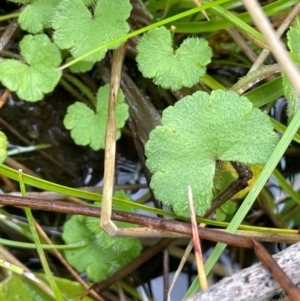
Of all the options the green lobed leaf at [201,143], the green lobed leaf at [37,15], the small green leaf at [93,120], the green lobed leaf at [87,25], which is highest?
the green lobed leaf at [37,15]

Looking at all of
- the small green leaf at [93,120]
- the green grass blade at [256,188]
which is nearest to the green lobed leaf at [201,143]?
the green grass blade at [256,188]

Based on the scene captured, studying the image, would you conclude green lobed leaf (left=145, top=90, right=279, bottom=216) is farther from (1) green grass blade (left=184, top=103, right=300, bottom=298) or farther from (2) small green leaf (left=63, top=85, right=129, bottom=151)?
(2) small green leaf (left=63, top=85, right=129, bottom=151)

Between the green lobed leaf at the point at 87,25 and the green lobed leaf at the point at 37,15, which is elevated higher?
the green lobed leaf at the point at 37,15

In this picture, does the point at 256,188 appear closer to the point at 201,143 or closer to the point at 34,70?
the point at 201,143

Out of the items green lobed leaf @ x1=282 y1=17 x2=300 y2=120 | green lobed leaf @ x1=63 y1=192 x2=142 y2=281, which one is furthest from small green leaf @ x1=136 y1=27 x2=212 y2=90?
green lobed leaf @ x1=63 y1=192 x2=142 y2=281

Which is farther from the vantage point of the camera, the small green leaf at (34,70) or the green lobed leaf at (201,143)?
the small green leaf at (34,70)

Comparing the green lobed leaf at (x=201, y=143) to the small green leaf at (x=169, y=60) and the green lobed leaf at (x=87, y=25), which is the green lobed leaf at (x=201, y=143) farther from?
the green lobed leaf at (x=87, y=25)

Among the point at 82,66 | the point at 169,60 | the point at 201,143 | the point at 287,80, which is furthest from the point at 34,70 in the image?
the point at 287,80
